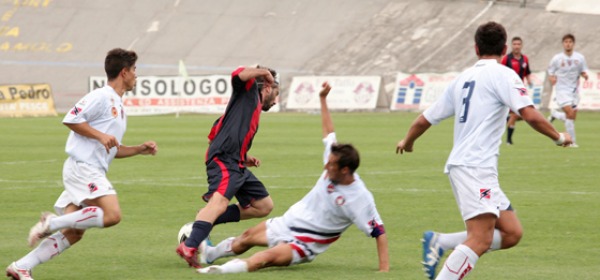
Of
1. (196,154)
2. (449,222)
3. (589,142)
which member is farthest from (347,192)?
(589,142)

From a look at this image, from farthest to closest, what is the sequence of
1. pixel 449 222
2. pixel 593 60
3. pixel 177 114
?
1. pixel 593 60
2. pixel 177 114
3. pixel 449 222

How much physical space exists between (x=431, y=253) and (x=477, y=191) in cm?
82

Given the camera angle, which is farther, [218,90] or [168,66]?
[168,66]

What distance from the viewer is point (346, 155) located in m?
8.92

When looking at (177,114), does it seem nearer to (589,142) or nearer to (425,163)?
(589,142)

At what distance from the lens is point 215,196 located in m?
9.85

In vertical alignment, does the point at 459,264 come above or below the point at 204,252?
above

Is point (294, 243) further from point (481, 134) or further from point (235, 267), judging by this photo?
point (481, 134)

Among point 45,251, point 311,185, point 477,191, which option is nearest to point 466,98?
point 477,191

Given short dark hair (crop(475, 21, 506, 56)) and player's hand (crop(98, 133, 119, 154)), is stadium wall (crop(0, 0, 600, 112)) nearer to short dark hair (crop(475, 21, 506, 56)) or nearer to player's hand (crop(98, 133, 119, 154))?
player's hand (crop(98, 133, 119, 154))

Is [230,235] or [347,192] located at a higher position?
[347,192]

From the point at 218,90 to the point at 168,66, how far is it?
13.2 metres

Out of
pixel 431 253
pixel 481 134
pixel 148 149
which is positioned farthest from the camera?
pixel 148 149

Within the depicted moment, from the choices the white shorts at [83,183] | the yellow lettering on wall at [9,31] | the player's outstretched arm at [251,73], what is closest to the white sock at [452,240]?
the player's outstretched arm at [251,73]
